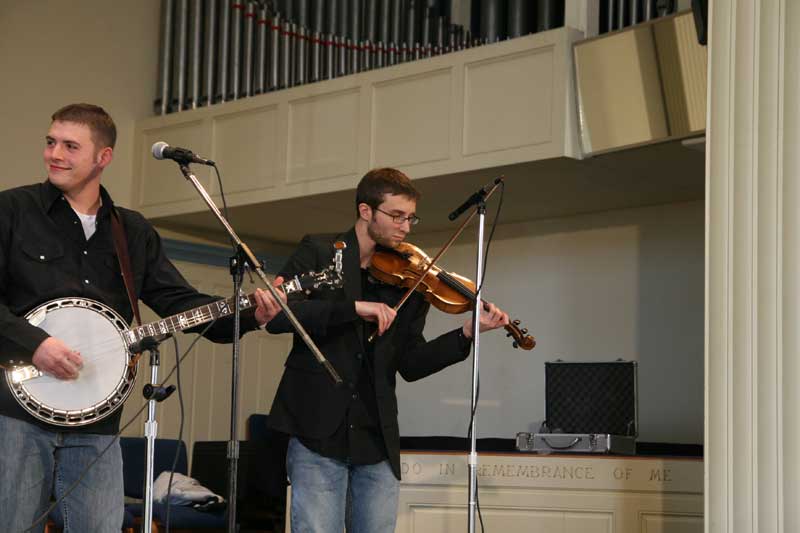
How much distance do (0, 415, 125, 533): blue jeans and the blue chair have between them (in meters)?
3.80

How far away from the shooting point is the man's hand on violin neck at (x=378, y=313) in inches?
160

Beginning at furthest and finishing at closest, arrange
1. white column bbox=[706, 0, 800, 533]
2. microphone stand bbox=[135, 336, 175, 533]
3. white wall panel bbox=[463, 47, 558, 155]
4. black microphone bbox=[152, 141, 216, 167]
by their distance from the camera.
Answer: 1. white wall panel bbox=[463, 47, 558, 155]
2. white column bbox=[706, 0, 800, 533]
3. black microphone bbox=[152, 141, 216, 167]
4. microphone stand bbox=[135, 336, 175, 533]

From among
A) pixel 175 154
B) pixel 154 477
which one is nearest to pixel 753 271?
pixel 175 154

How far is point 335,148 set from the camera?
341 inches

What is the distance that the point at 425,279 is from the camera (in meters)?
4.67

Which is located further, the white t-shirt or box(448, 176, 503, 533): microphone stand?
box(448, 176, 503, 533): microphone stand

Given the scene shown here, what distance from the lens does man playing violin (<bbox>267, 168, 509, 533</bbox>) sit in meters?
4.00

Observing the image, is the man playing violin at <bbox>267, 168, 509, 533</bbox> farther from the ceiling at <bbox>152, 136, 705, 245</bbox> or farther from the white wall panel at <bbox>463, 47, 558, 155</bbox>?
the ceiling at <bbox>152, 136, 705, 245</bbox>

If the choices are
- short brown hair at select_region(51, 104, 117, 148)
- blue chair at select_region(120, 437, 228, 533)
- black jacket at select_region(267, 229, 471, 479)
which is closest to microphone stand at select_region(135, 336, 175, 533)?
black jacket at select_region(267, 229, 471, 479)

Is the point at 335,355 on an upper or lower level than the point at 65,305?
lower

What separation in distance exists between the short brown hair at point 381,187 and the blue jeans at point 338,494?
3.12ft

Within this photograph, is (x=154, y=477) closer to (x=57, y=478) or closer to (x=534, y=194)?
(x=534, y=194)

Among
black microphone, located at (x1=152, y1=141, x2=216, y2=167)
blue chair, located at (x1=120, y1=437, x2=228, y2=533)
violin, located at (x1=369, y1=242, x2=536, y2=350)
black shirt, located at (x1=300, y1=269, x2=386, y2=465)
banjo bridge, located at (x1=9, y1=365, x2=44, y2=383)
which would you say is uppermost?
black microphone, located at (x1=152, y1=141, x2=216, y2=167)

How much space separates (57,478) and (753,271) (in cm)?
234
